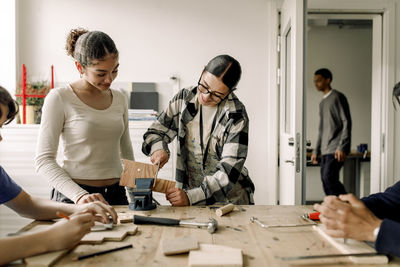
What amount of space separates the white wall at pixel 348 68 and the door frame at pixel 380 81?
1838 millimetres

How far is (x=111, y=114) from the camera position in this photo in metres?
1.86

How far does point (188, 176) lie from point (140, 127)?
1452 millimetres

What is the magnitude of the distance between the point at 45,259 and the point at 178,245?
1.25ft

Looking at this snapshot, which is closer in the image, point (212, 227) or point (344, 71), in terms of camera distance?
point (212, 227)

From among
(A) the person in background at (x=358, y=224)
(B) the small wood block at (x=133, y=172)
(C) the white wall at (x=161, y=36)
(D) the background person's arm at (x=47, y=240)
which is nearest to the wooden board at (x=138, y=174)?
(B) the small wood block at (x=133, y=172)

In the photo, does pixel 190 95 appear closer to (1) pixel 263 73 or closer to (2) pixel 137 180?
(2) pixel 137 180

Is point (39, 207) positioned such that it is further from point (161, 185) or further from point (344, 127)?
point (344, 127)

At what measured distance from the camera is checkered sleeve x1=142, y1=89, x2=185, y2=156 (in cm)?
204

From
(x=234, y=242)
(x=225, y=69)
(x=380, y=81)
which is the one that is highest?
(x=380, y=81)

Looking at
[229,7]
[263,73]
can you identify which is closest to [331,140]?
[263,73]

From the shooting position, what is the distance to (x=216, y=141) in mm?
1956

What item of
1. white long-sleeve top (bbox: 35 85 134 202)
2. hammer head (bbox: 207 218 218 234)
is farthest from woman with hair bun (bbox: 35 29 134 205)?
hammer head (bbox: 207 218 218 234)

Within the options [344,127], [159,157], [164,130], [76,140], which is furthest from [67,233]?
[344,127]

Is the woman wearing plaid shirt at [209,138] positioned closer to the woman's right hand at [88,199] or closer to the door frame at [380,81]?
the woman's right hand at [88,199]
